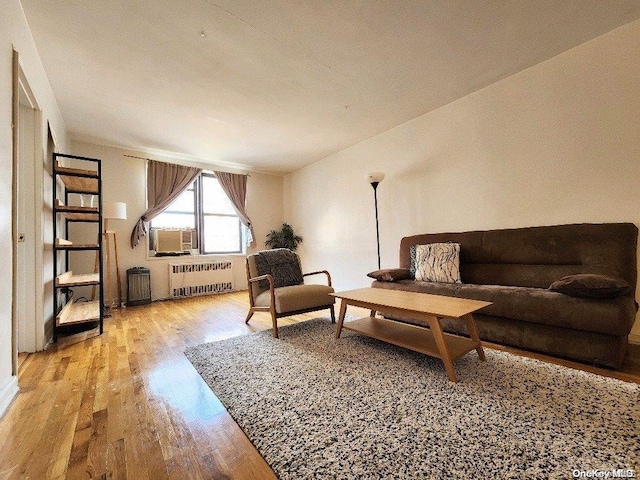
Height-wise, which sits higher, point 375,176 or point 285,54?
point 285,54

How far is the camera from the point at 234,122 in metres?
3.62

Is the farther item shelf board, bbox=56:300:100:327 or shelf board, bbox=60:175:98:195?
shelf board, bbox=60:175:98:195

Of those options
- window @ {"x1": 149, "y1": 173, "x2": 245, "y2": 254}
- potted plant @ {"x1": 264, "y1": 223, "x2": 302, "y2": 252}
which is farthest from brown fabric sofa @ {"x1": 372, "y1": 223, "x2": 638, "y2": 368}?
window @ {"x1": 149, "y1": 173, "x2": 245, "y2": 254}

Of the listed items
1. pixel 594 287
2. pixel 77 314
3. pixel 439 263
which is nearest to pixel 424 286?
pixel 439 263

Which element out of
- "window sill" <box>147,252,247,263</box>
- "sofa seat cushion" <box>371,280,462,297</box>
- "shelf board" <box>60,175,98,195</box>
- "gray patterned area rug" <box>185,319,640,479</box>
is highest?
"shelf board" <box>60,175,98,195</box>

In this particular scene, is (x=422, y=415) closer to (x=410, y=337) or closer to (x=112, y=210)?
(x=410, y=337)

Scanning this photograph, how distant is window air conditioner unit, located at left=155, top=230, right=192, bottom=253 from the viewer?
4.69 meters

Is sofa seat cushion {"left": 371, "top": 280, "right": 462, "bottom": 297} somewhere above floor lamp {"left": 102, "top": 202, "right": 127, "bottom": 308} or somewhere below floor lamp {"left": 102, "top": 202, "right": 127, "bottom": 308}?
below

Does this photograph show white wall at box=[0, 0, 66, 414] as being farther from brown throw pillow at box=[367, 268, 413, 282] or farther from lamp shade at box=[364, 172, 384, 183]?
lamp shade at box=[364, 172, 384, 183]

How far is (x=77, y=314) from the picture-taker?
2.80 metres

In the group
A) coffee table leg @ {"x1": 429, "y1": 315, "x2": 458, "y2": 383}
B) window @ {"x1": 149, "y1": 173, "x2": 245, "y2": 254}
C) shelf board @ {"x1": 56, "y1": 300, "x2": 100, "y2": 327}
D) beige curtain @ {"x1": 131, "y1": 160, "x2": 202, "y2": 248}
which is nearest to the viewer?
coffee table leg @ {"x1": 429, "y1": 315, "x2": 458, "y2": 383}

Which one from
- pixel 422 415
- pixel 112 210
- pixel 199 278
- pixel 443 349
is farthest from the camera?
pixel 199 278

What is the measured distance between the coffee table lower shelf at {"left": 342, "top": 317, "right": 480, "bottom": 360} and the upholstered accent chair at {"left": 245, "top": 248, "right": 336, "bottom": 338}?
50cm

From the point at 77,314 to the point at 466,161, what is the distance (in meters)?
4.50
